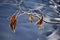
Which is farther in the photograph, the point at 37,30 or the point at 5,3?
the point at 5,3

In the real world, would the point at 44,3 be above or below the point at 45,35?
above

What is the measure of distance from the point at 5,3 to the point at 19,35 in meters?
1.44

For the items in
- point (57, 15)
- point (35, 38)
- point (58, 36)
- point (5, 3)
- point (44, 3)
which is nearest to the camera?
point (58, 36)

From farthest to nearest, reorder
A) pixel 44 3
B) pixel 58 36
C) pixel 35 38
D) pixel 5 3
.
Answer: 1. pixel 5 3
2. pixel 44 3
3. pixel 35 38
4. pixel 58 36

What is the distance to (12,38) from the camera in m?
3.36

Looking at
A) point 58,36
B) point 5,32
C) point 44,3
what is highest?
point 44,3

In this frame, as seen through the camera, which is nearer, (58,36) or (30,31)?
(58,36)

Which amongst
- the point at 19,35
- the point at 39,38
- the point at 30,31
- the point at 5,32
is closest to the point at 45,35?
the point at 39,38

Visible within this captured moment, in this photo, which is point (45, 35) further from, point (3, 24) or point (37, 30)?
point (3, 24)

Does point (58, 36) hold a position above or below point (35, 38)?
above

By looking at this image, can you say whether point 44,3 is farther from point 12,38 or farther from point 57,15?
point 12,38

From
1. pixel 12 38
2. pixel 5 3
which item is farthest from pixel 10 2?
pixel 12 38

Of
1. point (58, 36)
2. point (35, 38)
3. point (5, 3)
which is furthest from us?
point (5, 3)

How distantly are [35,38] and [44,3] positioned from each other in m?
1.18
